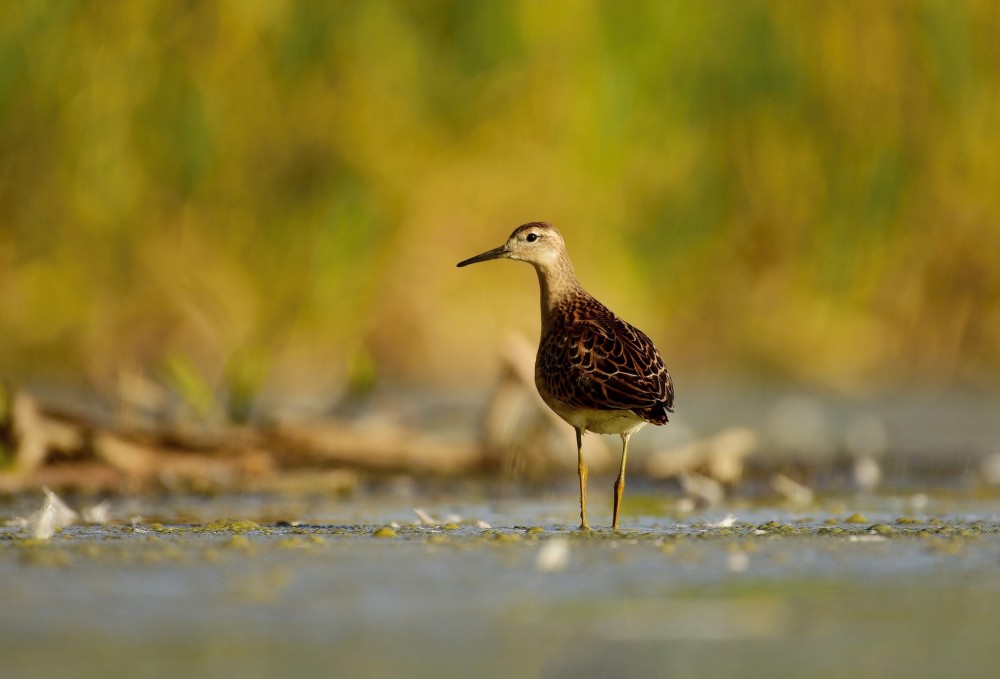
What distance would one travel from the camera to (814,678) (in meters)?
3.65

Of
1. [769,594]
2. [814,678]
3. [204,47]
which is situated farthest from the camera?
[204,47]

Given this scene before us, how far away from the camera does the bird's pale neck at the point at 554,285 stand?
7836 millimetres

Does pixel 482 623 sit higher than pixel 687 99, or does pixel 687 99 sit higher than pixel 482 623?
pixel 687 99

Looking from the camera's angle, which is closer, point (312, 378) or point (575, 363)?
point (575, 363)

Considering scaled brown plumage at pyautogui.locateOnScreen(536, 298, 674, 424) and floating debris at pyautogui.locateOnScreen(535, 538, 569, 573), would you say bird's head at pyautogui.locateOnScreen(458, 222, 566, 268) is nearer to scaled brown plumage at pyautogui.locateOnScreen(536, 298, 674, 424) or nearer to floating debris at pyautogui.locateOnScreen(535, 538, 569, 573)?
scaled brown plumage at pyautogui.locateOnScreen(536, 298, 674, 424)

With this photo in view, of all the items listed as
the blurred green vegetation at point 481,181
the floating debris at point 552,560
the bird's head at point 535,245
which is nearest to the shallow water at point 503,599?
the floating debris at point 552,560

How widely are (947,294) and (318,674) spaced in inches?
399

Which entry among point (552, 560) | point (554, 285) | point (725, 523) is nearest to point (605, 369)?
point (725, 523)

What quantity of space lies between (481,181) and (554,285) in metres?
4.75

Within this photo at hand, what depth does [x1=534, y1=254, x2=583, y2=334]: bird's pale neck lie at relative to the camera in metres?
7.84

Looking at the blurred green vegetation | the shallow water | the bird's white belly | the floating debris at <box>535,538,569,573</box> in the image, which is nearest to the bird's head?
the bird's white belly

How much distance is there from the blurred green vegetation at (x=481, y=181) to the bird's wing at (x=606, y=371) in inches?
186

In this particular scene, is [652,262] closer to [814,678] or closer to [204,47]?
[204,47]

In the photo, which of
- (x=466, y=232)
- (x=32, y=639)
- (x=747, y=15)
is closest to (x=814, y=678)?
(x=32, y=639)
